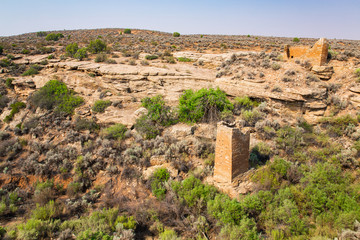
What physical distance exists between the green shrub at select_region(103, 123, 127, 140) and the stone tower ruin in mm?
5887

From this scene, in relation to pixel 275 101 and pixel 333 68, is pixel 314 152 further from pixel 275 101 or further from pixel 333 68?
pixel 333 68

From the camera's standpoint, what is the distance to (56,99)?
13.5m

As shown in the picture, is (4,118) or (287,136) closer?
(287,136)

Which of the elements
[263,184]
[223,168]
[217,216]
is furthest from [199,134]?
[217,216]

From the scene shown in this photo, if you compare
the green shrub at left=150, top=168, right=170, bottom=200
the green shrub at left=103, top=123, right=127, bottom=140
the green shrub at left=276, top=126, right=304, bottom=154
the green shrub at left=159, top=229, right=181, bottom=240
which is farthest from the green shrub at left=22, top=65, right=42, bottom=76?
the green shrub at left=276, top=126, right=304, bottom=154

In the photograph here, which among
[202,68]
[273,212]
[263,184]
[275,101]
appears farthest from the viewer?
[202,68]

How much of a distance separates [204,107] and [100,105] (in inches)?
Answer: 273

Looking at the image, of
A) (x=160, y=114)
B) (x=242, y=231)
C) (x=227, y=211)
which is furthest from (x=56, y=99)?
(x=242, y=231)

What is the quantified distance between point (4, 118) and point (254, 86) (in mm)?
17078

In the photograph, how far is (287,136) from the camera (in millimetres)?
9469

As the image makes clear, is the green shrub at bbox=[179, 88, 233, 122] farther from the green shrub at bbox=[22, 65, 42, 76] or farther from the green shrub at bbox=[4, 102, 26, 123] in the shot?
the green shrub at bbox=[22, 65, 42, 76]

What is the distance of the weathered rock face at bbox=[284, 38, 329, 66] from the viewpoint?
11.8 meters

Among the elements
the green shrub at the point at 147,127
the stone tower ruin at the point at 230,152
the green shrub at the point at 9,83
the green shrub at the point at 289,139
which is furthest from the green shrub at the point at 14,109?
the green shrub at the point at 289,139

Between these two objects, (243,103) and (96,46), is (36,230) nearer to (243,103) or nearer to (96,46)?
(243,103)
